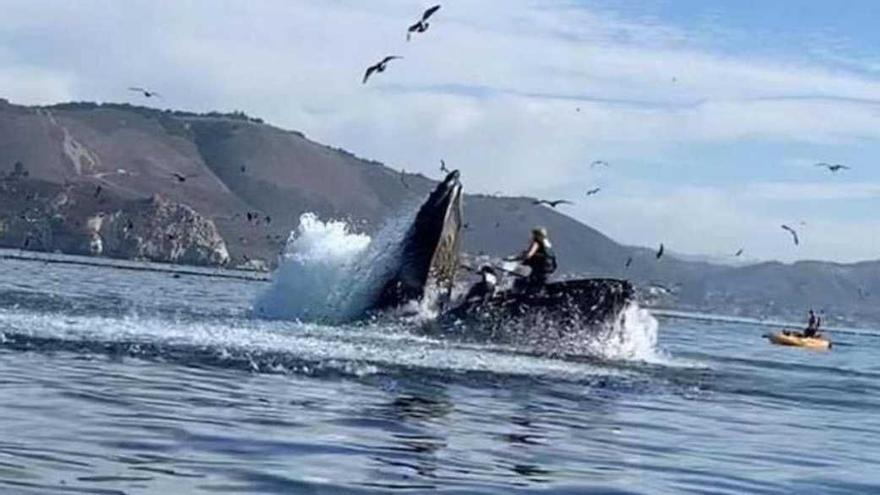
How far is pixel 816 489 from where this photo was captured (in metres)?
18.7

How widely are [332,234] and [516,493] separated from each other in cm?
4018

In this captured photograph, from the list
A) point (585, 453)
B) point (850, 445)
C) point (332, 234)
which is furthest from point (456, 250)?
point (585, 453)

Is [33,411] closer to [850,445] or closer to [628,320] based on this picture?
[850,445]

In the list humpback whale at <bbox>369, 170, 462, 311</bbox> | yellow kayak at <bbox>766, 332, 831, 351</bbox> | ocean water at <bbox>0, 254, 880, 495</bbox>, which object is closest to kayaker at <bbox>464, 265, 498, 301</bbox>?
humpback whale at <bbox>369, 170, 462, 311</bbox>

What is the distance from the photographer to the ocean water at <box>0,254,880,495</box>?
1611 cm

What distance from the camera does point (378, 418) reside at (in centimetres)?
2092

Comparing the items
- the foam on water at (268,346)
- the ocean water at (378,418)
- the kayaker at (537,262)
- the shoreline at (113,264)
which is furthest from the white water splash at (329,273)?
the shoreline at (113,264)

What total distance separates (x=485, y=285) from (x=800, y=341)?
3363 centimetres

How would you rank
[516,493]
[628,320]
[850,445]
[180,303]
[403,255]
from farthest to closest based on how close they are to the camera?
[180,303] < [403,255] < [628,320] < [850,445] < [516,493]

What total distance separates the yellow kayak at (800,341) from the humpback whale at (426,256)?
3048cm

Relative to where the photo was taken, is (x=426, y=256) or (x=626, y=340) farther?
(x=426, y=256)

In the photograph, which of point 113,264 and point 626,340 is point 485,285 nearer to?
point 626,340

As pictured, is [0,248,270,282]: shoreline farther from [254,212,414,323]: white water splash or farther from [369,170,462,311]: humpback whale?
[369,170,462,311]: humpback whale

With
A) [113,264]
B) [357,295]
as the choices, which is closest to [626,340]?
[357,295]
